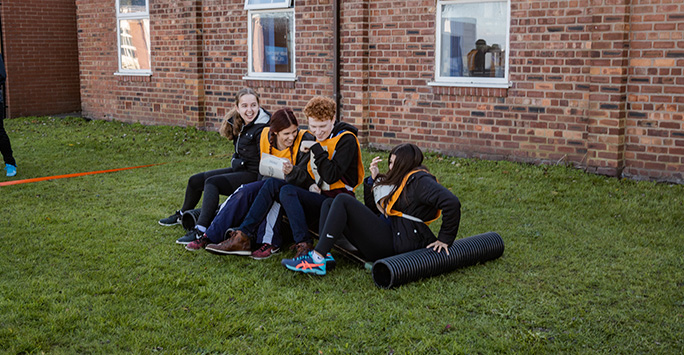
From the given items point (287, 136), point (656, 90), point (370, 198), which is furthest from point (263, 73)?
point (370, 198)

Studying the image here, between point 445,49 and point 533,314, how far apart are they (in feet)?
20.9

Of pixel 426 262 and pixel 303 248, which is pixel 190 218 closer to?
pixel 303 248

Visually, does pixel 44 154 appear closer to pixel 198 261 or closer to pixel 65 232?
pixel 65 232

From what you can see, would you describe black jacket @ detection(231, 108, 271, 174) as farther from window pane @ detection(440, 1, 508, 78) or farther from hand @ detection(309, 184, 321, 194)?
window pane @ detection(440, 1, 508, 78)

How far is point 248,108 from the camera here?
6340 millimetres

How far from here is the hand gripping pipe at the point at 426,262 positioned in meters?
4.84

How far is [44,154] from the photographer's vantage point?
11.4 m

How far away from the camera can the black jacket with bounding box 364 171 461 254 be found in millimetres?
4832

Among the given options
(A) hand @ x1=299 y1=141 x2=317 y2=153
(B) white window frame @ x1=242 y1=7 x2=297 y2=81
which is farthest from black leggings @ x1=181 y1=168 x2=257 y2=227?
(B) white window frame @ x1=242 y1=7 x2=297 y2=81

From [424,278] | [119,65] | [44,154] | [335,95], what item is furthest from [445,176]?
[119,65]

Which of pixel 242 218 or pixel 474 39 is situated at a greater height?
pixel 474 39

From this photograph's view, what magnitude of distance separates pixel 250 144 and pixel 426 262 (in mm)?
2293

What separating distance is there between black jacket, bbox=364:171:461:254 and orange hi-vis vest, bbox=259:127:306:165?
3.56 feet

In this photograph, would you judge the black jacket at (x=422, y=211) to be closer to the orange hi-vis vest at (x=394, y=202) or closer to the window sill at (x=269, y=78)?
the orange hi-vis vest at (x=394, y=202)
